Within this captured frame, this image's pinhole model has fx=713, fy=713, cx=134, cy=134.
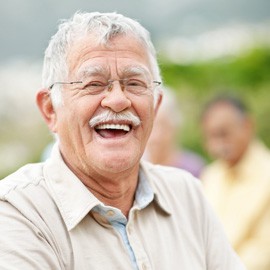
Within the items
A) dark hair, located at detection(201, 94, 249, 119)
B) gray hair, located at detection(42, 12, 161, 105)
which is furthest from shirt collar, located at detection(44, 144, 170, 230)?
dark hair, located at detection(201, 94, 249, 119)

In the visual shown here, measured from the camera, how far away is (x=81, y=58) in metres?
2.34

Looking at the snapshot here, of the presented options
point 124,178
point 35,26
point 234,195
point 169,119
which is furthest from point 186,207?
point 35,26

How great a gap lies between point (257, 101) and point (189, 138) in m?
1.14

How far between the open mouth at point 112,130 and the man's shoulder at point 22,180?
24cm

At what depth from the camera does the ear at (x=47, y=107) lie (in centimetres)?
249

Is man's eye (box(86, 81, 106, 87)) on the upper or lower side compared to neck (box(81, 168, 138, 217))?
upper

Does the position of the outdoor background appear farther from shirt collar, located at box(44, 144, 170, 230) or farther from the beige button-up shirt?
shirt collar, located at box(44, 144, 170, 230)

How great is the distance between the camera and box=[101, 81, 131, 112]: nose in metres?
2.31

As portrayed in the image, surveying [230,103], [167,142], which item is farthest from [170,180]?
[167,142]

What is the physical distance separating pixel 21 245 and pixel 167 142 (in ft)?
11.2

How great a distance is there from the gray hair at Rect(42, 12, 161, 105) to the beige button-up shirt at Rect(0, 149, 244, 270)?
273 mm

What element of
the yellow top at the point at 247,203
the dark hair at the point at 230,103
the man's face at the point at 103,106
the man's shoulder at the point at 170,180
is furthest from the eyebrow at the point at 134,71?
the dark hair at the point at 230,103

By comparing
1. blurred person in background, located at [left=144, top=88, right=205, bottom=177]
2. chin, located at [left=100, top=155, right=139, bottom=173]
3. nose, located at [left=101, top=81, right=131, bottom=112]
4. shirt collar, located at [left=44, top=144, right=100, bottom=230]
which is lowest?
blurred person in background, located at [left=144, top=88, right=205, bottom=177]

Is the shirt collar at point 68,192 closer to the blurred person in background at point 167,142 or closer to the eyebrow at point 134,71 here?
the eyebrow at point 134,71
